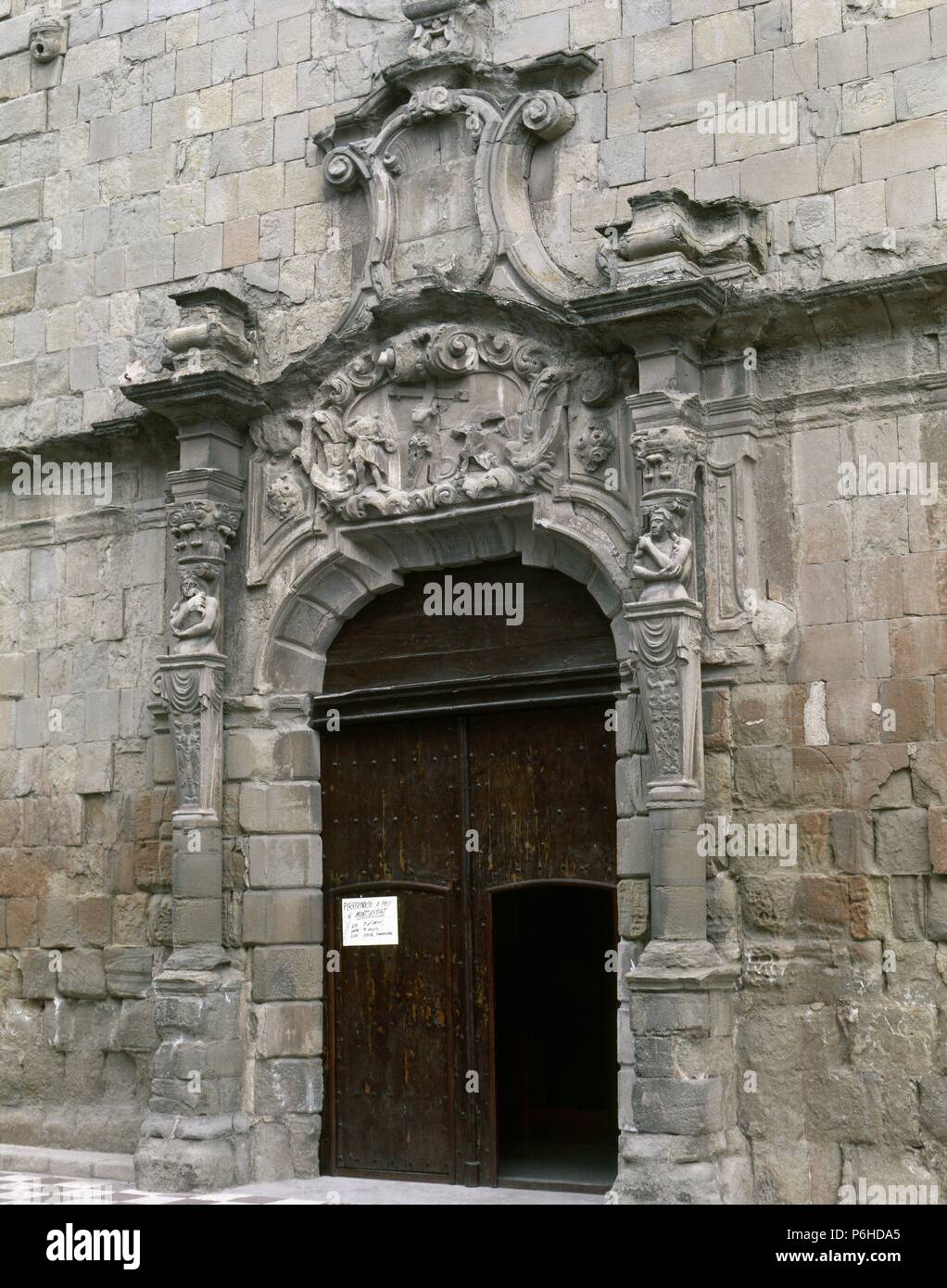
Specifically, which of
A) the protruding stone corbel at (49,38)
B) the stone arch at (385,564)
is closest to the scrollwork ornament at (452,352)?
the stone arch at (385,564)

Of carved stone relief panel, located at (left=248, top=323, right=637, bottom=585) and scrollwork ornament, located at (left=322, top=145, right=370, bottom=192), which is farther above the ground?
scrollwork ornament, located at (left=322, top=145, right=370, bottom=192)

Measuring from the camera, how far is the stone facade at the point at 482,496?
7.11 meters

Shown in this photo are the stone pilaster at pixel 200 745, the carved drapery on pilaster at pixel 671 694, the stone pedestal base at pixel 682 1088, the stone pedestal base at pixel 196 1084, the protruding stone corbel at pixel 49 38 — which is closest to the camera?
the stone pedestal base at pixel 682 1088

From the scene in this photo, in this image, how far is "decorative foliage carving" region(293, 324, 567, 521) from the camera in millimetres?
8023

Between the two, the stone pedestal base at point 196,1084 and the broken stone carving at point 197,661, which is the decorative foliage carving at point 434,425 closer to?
the broken stone carving at point 197,661

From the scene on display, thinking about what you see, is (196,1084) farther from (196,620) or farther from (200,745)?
(196,620)

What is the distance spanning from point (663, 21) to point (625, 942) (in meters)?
4.30

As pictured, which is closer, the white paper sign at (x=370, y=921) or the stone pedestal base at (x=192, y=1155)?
the stone pedestal base at (x=192, y=1155)

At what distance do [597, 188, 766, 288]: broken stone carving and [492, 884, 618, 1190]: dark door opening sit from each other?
11.6 ft

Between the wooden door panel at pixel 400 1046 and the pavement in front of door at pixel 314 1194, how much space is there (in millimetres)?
165

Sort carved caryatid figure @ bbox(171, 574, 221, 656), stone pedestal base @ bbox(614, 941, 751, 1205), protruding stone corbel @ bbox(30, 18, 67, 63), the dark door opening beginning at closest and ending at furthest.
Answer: stone pedestal base @ bbox(614, 941, 751, 1205) → carved caryatid figure @ bbox(171, 574, 221, 656) → the dark door opening → protruding stone corbel @ bbox(30, 18, 67, 63)

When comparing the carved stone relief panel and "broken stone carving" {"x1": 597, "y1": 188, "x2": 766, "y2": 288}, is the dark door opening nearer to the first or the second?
the carved stone relief panel

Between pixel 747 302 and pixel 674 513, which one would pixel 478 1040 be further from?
pixel 747 302

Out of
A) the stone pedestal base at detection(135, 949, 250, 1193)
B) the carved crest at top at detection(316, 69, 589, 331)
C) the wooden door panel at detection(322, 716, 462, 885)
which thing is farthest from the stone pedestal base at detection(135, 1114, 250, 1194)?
the carved crest at top at detection(316, 69, 589, 331)
